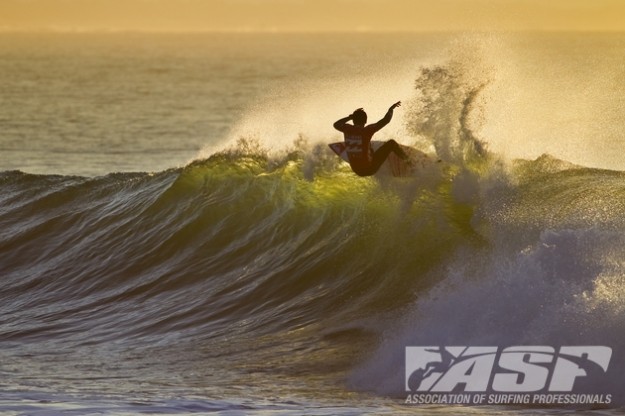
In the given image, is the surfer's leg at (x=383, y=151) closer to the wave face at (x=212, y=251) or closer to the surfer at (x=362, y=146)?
the surfer at (x=362, y=146)

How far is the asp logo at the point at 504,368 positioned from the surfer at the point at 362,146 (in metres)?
3.80

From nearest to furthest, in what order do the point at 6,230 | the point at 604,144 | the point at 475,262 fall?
the point at 475,262
the point at 6,230
the point at 604,144

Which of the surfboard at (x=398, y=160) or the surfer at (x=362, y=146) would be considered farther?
the surfboard at (x=398, y=160)

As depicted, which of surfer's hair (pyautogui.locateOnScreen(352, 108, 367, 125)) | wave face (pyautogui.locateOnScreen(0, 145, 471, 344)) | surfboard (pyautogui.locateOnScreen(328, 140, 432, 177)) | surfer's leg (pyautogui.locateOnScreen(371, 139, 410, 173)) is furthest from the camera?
surfboard (pyautogui.locateOnScreen(328, 140, 432, 177))

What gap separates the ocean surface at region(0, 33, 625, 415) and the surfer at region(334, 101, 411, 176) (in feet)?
2.29

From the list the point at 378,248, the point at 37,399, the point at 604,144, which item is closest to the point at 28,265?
the point at 378,248

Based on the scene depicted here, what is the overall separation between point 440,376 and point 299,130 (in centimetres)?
727

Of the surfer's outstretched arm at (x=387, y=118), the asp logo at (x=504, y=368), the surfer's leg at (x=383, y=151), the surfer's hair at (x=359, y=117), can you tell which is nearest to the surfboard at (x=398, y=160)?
the surfer's leg at (x=383, y=151)

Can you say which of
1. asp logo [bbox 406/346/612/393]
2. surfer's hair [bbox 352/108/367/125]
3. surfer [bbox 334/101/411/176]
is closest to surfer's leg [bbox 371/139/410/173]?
surfer [bbox 334/101/411/176]

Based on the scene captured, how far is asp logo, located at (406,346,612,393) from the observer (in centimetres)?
1117

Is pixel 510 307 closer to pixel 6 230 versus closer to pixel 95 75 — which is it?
pixel 6 230

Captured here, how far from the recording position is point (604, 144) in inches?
1144

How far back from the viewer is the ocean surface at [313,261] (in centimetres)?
1183

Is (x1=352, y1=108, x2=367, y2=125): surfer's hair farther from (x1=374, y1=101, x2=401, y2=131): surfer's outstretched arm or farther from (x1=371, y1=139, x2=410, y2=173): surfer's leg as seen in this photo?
(x1=371, y1=139, x2=410, y2=173): surfer's leg
